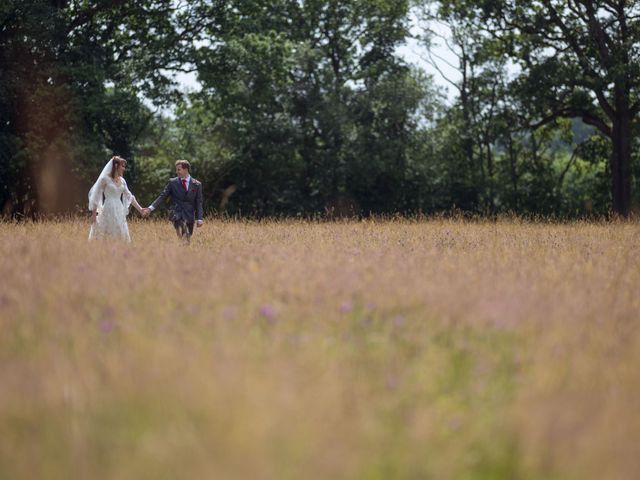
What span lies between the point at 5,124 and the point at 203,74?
23.7ft

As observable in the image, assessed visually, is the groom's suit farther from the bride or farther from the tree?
the tree

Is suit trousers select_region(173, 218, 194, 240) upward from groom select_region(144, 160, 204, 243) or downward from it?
downward

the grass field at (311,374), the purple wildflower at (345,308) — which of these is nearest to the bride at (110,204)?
the grass field at (311,374)

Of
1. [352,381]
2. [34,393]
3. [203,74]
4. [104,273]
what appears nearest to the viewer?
[34,393]

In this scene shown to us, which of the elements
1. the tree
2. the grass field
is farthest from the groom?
the tree

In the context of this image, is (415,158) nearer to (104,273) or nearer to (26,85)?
(26,85)

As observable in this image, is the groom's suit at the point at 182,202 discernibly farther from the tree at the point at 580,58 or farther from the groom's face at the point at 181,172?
the tree at the point at 580,58

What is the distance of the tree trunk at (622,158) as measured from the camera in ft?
97.7

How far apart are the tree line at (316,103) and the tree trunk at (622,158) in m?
0.06

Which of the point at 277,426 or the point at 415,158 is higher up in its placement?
the point at 415,158

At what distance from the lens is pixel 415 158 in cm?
3750

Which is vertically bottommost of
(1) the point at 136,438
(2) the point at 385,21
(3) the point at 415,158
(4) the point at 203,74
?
(1) the point at 136,438

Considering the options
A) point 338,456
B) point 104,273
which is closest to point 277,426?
point 338,456

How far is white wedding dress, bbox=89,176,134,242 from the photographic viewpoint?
12.7m
